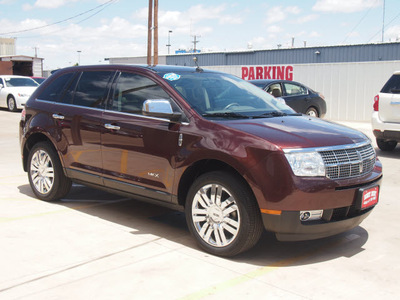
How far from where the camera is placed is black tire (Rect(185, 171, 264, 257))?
421cm

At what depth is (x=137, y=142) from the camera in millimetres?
5082

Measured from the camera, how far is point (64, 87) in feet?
20.4

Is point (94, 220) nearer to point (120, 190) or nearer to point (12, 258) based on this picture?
point (120, 190)

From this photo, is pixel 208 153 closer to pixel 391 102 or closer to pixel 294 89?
pixel 391 102

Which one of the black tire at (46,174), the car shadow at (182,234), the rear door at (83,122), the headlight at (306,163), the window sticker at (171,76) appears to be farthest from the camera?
the black tire at (46,174)

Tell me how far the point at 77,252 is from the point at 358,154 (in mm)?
2650

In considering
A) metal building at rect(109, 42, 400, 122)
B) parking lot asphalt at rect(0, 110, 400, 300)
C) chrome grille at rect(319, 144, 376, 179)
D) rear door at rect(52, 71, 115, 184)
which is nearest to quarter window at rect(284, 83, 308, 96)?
metal building at rect(109, 42, 400, 122)

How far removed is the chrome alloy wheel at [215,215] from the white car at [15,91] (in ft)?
59.8

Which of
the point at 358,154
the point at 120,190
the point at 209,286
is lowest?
the point at 209,286

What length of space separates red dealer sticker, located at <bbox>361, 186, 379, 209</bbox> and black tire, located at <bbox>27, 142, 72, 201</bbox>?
11.6 ft

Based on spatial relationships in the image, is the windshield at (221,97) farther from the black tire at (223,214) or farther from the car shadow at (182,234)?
the car shadow at (182,234)

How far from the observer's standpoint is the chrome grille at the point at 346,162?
4148 mm

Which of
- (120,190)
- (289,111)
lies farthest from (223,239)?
(289,111)

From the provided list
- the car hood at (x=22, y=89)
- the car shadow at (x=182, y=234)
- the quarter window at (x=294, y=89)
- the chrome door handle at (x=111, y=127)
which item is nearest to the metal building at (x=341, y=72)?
the quarter window at (x=294, y=89)
